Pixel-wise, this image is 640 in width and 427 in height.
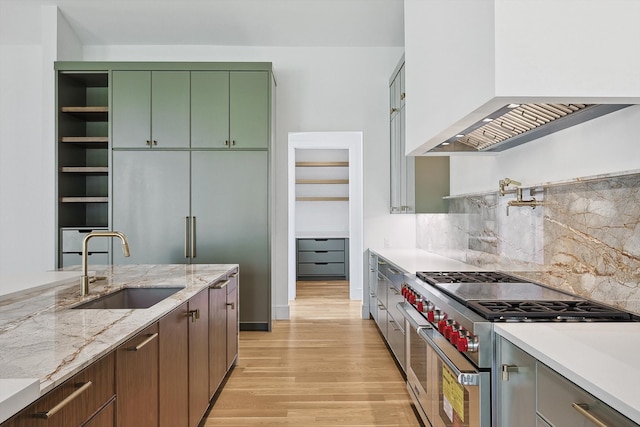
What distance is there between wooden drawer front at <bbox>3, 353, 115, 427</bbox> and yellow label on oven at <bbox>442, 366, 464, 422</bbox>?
121cm

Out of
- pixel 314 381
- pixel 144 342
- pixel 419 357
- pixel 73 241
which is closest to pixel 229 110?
pixel 73 241

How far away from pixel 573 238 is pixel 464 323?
78 cm

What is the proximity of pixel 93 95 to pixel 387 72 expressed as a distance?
330 cm

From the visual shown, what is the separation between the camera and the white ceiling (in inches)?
170

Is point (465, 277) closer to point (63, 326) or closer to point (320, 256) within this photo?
point (63, 326)

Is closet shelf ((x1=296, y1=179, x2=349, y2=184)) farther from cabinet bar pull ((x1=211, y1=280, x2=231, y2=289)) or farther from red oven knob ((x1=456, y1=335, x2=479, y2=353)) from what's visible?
red oven knob ((x1=456, y1=335, x2=479, y2=353))

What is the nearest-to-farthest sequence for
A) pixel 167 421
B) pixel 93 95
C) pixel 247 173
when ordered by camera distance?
pixel 167 421, pixel 247 173, pixel 93 95

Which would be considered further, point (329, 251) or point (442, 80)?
point (329, 251)

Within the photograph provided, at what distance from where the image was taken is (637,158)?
1.63m

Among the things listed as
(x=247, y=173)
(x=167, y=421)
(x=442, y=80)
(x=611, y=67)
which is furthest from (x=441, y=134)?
(x=247, y=173)

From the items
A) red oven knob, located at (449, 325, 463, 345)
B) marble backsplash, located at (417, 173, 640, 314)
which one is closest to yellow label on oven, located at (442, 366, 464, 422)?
red oven knob, located at (449, 325, 463, 345)

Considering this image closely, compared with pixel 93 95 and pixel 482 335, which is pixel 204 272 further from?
pixel 93 95

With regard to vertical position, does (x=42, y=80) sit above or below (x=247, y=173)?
above

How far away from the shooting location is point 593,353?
1.22m
